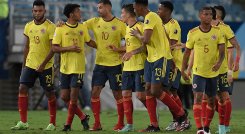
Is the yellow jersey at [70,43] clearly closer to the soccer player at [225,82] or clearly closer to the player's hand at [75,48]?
the player's hand at [75,48]

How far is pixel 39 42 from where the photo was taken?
685 inches

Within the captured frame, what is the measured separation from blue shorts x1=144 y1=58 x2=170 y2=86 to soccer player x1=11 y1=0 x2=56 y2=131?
6.80 feet

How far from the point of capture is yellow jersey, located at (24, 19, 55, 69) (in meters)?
17.3

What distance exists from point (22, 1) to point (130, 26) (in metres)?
15.1

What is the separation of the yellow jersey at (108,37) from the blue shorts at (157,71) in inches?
48.3

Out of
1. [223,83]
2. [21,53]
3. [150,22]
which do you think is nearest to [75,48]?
[150,22]

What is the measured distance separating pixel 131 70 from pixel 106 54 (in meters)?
0.67

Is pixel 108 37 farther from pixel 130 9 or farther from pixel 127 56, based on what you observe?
pixel 127 56

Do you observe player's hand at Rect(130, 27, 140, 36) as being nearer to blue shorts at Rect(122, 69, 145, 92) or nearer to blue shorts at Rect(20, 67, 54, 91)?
blue shorts at Rect(122, 69, 145, 92)

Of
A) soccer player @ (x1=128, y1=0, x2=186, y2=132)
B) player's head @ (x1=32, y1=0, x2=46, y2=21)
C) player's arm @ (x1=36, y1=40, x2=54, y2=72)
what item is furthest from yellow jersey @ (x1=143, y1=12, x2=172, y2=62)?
player's head @ (x1=32, y1=0, x2=46, y2=21)

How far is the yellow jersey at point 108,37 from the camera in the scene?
17.3 metres

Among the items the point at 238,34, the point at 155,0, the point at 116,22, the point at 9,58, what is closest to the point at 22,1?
the point at 9,58

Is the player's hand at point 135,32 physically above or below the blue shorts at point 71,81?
above

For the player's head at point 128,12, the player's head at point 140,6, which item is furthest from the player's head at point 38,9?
the player's head at point 140,6
